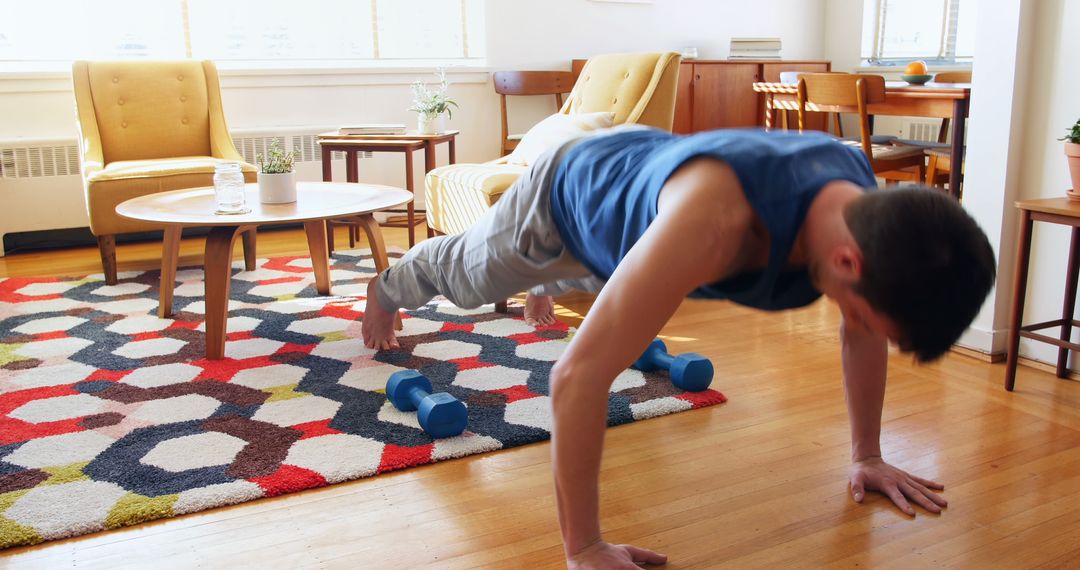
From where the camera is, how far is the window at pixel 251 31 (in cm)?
412

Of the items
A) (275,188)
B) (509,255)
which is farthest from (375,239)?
(509,255)

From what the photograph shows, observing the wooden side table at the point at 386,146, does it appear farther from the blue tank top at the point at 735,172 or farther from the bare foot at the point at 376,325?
the blue tank top at the point at 735,172

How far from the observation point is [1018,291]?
213 centimetres

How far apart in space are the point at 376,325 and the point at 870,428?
1.32 meters

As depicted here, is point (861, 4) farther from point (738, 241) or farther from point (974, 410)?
point (738, 241)

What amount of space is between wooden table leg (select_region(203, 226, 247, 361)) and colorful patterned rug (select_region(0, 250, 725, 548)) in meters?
0.06

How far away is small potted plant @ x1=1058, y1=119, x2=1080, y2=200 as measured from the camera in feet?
6.70

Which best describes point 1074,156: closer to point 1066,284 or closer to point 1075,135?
point 1075,135

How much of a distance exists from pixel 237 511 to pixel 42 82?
10.6 feet

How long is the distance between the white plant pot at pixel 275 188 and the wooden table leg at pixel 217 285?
0.81ft

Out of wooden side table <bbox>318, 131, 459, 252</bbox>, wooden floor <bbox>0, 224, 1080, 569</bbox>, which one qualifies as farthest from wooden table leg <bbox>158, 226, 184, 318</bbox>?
wooden floor <bbox>0, 224, 1080, 569</bbox>

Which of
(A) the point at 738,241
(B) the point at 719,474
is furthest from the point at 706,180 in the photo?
(B) the point at 719,474

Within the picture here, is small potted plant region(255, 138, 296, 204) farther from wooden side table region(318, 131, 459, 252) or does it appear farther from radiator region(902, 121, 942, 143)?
radiator region(902, 121, 942, 143)

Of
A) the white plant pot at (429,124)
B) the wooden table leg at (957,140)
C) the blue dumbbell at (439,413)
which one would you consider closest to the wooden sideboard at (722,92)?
the white plant pot at (429,124)
